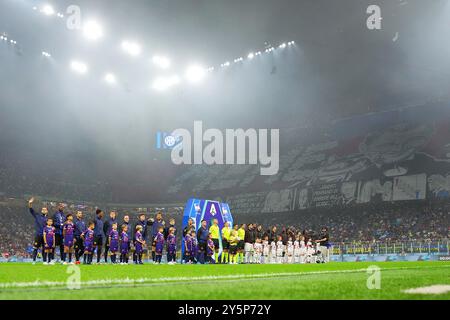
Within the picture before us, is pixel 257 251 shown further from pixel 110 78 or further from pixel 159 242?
pixel 110 78

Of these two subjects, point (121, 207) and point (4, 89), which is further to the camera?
point (121, 207)

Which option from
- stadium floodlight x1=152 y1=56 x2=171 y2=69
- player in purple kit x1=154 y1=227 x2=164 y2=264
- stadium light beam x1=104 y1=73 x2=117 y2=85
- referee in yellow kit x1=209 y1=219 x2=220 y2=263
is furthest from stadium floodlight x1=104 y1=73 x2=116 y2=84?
player in purple kit x1=154 y1=227 x2=164 y2=264

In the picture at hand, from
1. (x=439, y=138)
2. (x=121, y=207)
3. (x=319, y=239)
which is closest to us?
(x=319, y=239)

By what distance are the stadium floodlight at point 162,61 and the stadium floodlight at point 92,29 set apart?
20.4ft

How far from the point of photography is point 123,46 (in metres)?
38.9

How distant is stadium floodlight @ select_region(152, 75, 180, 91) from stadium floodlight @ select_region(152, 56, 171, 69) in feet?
9.38

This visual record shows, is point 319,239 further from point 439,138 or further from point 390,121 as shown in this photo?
point 390,121

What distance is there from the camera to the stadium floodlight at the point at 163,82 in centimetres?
4574

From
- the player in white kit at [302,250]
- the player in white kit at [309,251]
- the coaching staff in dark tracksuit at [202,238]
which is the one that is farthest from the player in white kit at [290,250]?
the coaching staff in dark tracksuit at [202,238]

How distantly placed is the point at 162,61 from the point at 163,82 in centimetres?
424

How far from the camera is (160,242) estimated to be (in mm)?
21484

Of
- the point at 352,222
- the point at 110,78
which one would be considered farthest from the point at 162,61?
the point at 352,222
